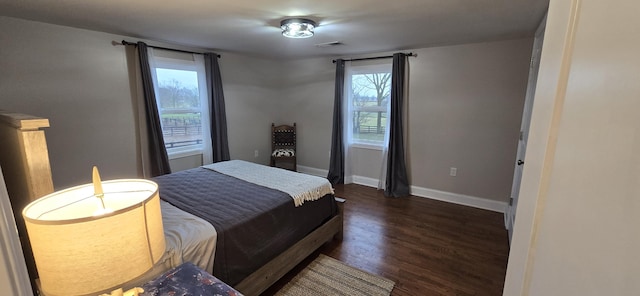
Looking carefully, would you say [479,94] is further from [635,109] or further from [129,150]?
[129,150]

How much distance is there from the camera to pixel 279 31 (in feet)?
8.74

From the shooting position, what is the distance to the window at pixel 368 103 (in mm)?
3965

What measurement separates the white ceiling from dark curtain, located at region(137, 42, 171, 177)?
292 mm

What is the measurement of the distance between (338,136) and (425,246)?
2248 mm

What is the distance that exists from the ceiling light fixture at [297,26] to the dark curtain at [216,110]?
6.06 feet

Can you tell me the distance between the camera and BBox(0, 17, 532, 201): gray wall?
2.42 meters

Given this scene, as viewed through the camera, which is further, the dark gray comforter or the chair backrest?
the chair backrest

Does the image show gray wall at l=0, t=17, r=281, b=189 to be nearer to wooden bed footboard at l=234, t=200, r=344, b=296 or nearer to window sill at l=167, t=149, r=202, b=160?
window sill at l=167, t=149, r=202, b=160

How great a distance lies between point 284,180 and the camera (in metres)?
2.53

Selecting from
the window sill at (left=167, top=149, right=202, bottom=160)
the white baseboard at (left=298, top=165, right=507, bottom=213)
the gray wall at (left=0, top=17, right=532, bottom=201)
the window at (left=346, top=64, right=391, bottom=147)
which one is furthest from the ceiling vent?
the window sill at (left=167, top=149, right=202, bottom=160)

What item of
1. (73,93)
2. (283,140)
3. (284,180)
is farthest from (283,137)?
(73,93)

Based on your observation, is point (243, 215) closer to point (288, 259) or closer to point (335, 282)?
point (288, 259)

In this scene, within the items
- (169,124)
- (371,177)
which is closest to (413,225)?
(371,177)

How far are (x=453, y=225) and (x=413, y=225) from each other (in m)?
0.47
